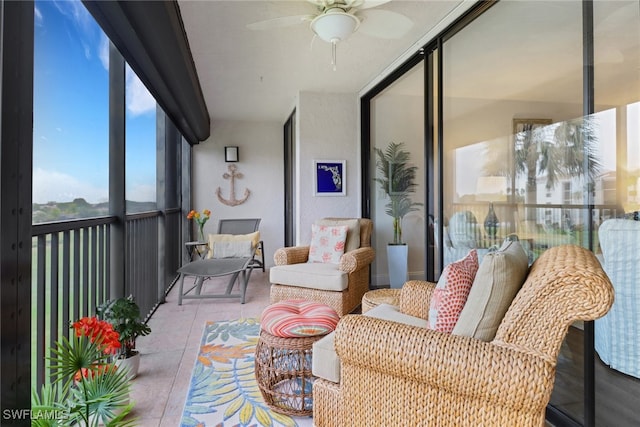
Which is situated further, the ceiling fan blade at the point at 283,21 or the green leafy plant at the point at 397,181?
the green leafy plant at the point at 397,181

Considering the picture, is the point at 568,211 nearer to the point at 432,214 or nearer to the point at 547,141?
the point at 547,141

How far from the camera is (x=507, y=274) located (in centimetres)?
118

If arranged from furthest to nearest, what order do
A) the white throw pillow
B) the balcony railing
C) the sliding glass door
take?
1. the white throw pillow
2. the balcony railing
3. the sliding glass door

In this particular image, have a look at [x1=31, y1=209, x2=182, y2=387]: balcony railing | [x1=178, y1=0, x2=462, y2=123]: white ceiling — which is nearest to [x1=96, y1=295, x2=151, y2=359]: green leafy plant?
[x1=31, y1=209, x2=182, y2=387]: balcony railing

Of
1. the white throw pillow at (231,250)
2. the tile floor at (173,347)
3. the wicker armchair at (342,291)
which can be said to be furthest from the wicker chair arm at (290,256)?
the white throw pillow at (231,250)

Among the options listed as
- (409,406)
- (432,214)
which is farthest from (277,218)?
(409,406)

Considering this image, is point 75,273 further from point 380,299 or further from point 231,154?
point 231,154

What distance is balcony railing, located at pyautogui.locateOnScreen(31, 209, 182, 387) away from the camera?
158 centimetres

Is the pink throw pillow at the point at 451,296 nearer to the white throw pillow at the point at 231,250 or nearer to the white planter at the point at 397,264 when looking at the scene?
the white planter at the point at 397,264

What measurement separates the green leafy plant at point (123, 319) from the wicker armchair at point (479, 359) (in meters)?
1.44

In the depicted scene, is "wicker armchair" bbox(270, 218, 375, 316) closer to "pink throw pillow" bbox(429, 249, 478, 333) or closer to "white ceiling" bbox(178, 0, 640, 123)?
"white ceiling" bbox(178, 0, 640, 123)

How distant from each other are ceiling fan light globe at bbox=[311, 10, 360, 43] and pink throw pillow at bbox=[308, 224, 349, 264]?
6.08 ft

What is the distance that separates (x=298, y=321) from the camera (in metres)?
1.80

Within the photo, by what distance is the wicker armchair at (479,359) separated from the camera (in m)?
0.98
